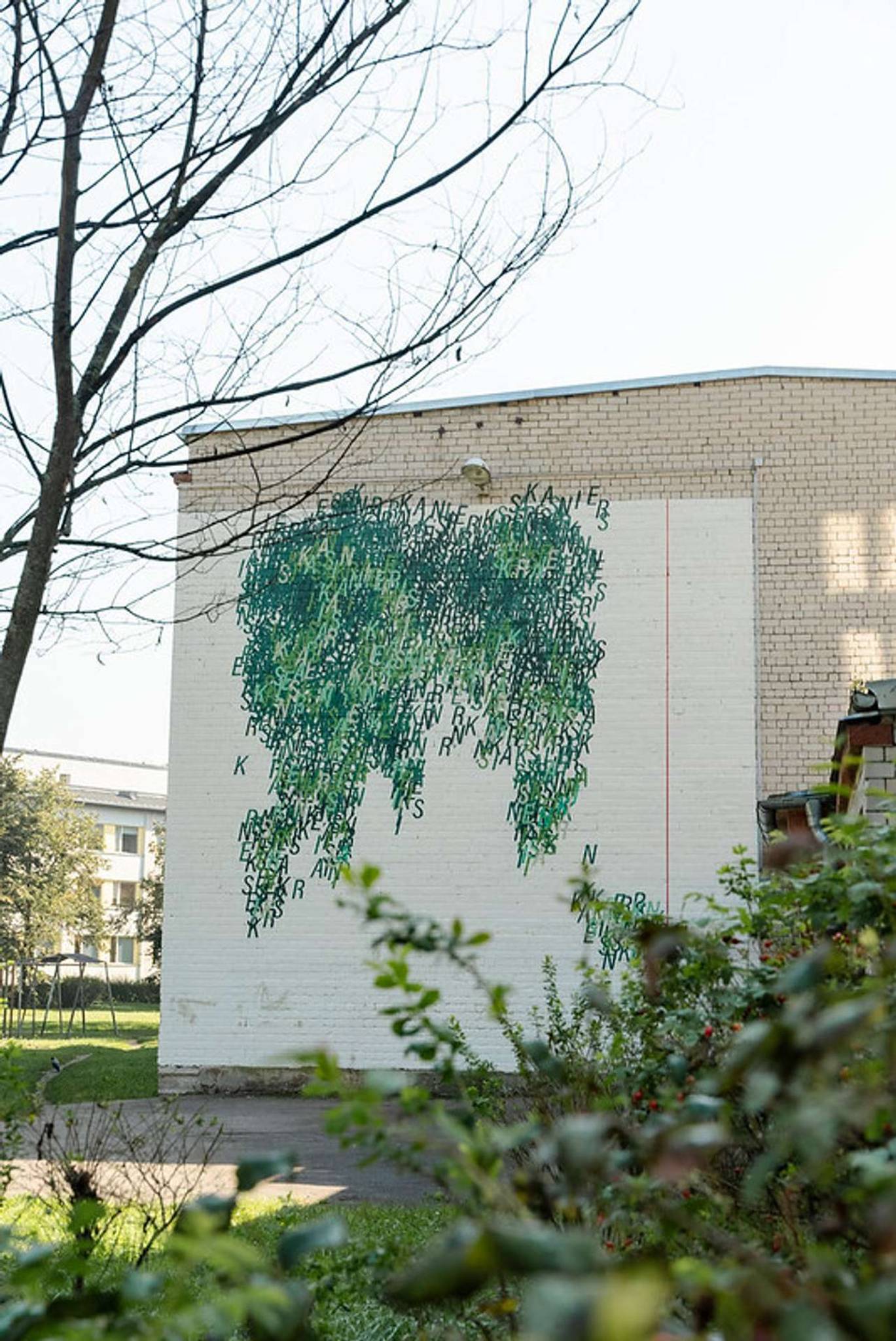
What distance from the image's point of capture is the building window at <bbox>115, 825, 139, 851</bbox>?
5912 cm

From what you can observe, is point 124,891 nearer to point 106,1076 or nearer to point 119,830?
point 119,830

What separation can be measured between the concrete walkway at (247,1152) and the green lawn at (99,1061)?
0.50 metres

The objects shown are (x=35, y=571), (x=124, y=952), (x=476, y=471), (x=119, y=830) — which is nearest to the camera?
(x=35, y=571)

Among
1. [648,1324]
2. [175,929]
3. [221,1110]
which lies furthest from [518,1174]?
[175,929]

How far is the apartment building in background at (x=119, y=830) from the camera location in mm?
51625

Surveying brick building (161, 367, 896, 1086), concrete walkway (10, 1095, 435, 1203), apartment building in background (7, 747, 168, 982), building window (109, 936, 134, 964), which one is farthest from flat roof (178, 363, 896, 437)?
building window (109, 936, 134, 964)

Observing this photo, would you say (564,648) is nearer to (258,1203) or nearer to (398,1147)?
(258,1203)

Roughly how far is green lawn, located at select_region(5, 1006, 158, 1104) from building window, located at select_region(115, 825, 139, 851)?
25.9 m

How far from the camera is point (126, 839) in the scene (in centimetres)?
5962

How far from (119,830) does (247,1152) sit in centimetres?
5275

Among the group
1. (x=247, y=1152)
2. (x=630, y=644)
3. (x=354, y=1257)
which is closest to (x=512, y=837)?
(x=630, y=644)

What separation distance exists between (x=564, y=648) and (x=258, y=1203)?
7.57m

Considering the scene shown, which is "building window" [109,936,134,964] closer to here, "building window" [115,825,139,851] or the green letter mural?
"building window" [115,825,139,851]

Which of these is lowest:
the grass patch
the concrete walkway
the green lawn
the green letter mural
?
the green lawn
